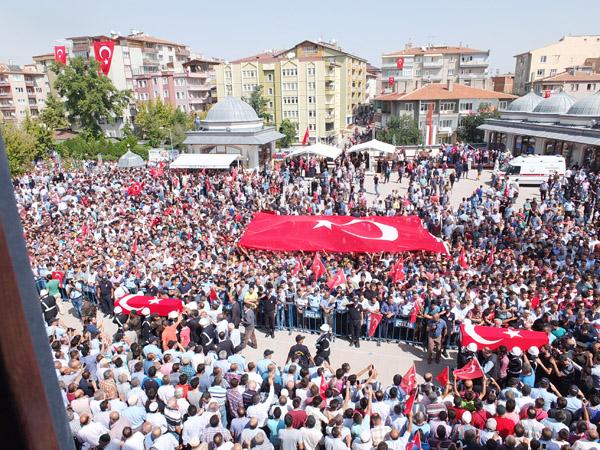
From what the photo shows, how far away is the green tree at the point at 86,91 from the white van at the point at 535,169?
2048 inches

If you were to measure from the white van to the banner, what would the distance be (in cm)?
2284

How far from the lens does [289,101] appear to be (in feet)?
233

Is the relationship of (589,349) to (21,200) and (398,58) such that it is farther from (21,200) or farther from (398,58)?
(398,58)

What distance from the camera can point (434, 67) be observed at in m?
84.9

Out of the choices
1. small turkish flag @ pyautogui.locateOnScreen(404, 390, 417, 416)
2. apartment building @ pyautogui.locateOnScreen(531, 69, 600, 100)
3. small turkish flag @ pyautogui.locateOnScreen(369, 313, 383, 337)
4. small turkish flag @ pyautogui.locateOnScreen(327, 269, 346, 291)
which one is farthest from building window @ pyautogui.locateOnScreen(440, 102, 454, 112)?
small turkish flag @ pyautogui.locateOnScreen(404, 390, 417, 416)

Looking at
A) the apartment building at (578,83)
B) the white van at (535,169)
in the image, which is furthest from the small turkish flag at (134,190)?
the apartment building at (578,83)

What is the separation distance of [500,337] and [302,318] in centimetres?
516

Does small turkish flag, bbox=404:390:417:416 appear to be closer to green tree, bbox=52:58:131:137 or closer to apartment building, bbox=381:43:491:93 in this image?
green tree, bbox=52:58:131:137

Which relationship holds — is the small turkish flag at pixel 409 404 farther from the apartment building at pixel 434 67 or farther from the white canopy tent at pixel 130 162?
the apartment building at pixel 434 67

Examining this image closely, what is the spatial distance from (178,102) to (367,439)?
7874 cm

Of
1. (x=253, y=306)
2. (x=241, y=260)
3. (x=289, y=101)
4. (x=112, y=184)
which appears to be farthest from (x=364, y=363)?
(x=289, y=101)

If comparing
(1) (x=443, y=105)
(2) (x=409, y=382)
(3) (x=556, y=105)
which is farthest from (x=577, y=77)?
(2) (x=409, y=382)

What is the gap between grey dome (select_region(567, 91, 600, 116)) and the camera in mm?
33781

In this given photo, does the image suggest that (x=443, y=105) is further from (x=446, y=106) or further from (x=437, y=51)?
(x=437, y=51)
